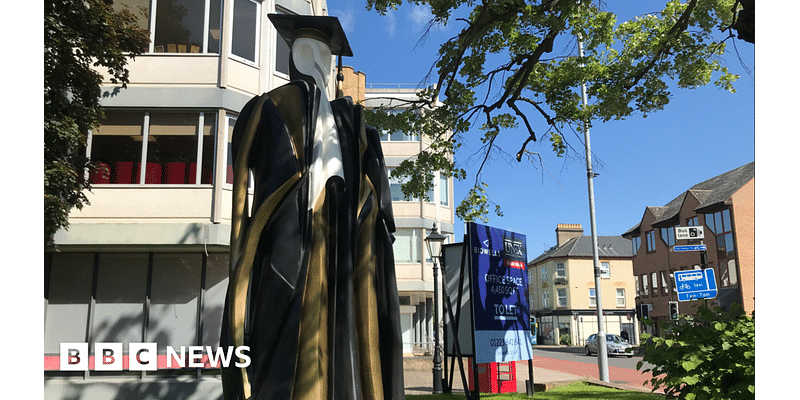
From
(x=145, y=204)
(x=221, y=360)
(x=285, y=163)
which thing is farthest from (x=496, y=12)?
(x=145, y=204)

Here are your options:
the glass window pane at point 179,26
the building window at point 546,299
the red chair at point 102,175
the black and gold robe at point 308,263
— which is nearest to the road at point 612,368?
the black and gold robe at point 308,263

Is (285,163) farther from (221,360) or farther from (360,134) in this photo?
(221,360)

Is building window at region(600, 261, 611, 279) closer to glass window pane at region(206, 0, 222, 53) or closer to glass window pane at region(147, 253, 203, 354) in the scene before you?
glass window pane at region(206, 0, 222, 53)

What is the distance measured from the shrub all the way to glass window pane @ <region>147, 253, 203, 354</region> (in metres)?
7.76

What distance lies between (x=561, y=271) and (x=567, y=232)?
16.6ft

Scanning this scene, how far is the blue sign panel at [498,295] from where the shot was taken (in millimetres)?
7875

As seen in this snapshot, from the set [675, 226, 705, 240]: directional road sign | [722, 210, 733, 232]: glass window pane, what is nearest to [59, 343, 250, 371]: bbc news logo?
[722, 210, 733, 232]: glass window pane

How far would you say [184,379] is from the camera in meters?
9.27

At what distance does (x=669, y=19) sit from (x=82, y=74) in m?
8.07

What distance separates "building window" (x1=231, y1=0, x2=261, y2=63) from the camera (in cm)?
1168

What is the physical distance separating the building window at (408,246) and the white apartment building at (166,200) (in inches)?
530

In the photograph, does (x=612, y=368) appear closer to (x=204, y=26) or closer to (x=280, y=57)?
(x=280, y=57)

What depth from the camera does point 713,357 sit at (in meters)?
4.48

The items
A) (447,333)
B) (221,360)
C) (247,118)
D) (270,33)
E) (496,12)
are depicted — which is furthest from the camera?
(270,33)
